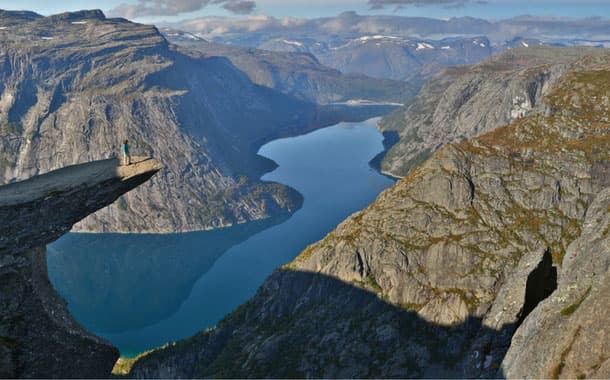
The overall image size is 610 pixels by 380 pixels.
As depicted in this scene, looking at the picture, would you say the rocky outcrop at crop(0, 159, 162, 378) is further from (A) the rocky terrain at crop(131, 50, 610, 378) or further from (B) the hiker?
(A) the rocky terrain at crop(131, 50, 610, 378)

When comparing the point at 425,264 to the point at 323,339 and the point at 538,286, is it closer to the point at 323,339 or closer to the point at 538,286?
the point at 323,339

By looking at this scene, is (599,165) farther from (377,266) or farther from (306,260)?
(306,260)

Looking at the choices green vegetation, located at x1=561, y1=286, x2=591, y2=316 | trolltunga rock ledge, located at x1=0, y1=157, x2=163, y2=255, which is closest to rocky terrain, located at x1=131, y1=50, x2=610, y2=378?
green vegetation, located at x1=561, y1=286, x2=591, y2=316

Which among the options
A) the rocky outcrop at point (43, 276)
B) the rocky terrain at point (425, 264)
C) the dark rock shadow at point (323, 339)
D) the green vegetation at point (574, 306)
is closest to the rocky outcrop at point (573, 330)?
the green vegetation at point (574, 306)

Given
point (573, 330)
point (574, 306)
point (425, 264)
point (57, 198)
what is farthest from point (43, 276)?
point (425, 264)

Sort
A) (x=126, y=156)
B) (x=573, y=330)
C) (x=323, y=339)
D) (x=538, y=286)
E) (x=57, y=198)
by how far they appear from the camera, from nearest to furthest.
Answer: (x=573, y=330) < (x=57, y=198) < (x=538, y=286) < (x=126, y=156) < (x=323, y=339)

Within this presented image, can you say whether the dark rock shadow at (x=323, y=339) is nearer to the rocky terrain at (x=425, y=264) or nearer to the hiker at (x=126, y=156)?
the rocky terrain at (x=425, y=264)
